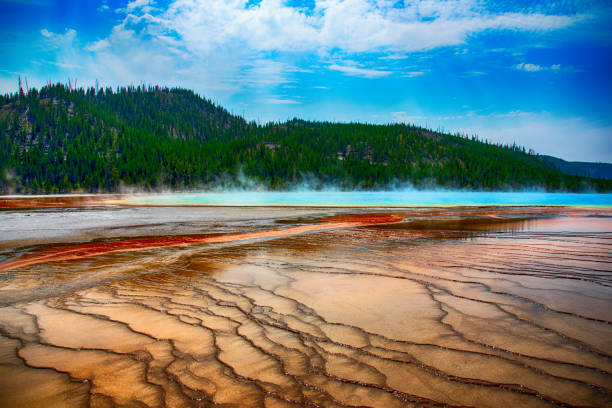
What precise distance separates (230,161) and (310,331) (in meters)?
145

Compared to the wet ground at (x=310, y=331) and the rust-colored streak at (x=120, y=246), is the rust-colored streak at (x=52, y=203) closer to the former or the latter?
the rust-colored streak at (x=120, y=246)

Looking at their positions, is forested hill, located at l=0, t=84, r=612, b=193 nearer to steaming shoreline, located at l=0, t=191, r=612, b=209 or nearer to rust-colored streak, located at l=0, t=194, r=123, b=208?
rust-colored streak, located at l=0, t=194, r=123, b=208

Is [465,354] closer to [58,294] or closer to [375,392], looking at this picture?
[375,392]

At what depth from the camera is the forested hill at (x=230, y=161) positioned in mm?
125750

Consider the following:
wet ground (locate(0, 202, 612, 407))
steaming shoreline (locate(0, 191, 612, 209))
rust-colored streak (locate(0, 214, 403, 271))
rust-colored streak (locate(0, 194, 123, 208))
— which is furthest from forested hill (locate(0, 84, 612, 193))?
wet ground (locate(0, 202, 612, 407))

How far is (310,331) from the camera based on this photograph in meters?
4.23

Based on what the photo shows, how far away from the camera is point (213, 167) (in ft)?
445

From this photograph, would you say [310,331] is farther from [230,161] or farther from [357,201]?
[230,161]

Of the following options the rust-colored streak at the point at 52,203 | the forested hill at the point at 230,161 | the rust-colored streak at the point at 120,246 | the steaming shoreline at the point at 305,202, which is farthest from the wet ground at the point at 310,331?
the forested hill at the point at 230,161

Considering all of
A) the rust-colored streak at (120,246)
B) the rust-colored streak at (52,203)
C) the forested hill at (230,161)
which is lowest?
the rust-colored streak at (52,203)

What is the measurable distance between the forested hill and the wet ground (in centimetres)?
11669

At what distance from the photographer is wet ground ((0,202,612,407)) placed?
2.98 meters

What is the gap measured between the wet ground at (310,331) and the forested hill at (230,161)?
116695mm

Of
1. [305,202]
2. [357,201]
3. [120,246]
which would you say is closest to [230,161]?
[357,201]
